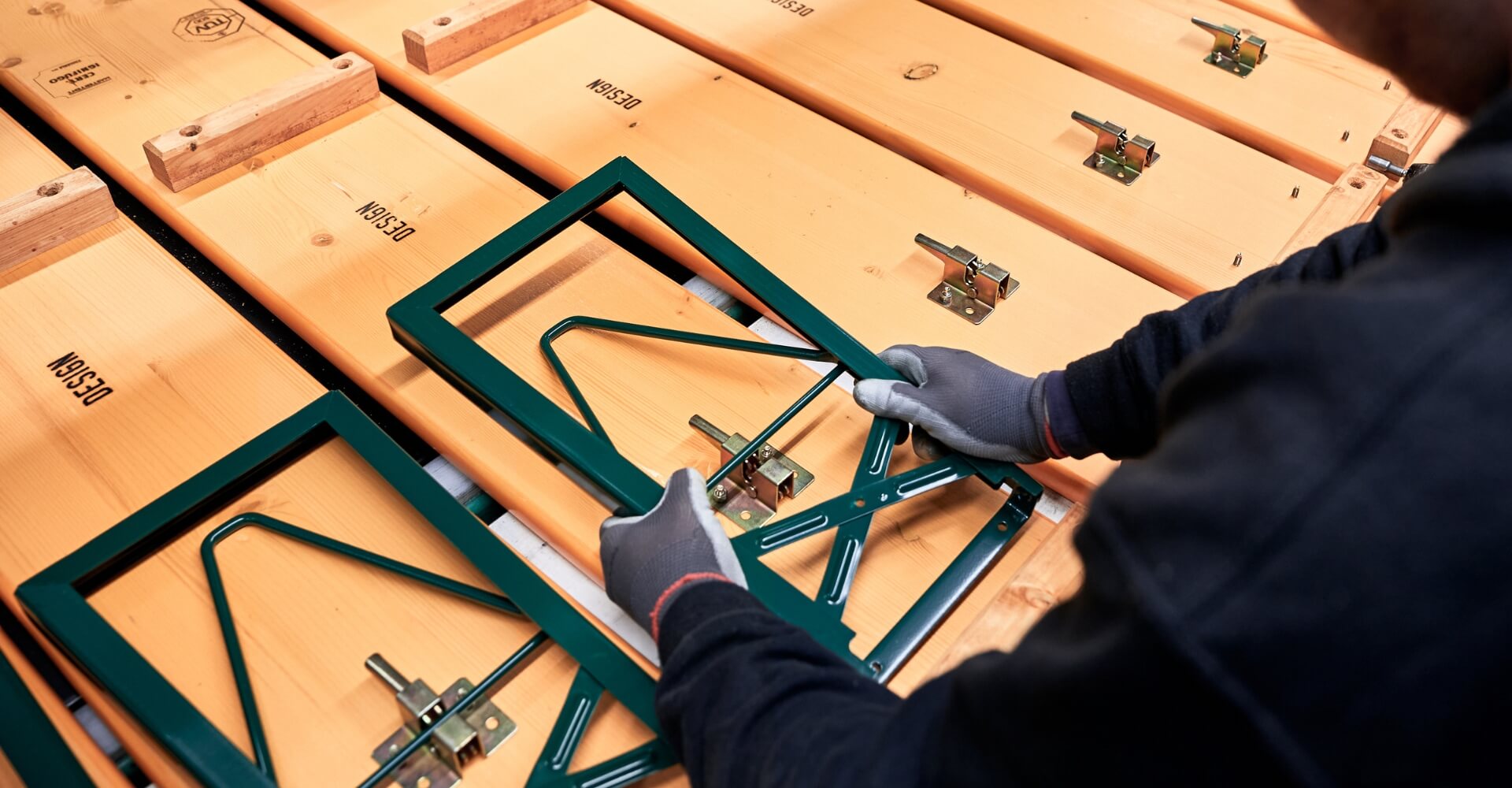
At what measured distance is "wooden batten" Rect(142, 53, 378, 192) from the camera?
205 cm

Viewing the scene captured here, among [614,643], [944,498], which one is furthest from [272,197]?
[944,498]

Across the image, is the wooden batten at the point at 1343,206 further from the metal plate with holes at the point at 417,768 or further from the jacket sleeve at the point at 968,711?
the metal plate with holes at the point at 417,768

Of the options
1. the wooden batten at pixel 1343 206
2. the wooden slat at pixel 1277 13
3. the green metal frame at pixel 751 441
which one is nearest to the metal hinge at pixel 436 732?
the green metal frame at pixel 751 441

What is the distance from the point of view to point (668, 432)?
1732mm

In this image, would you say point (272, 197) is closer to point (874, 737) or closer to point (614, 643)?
point (614, 643)

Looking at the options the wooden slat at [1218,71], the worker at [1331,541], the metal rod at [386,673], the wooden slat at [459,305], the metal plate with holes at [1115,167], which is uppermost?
the worker at [1331,541]

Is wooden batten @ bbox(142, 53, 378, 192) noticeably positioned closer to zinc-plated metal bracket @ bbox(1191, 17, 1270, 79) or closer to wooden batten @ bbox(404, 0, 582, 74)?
wooden batten @ bbox(404, 0, 582, 74)

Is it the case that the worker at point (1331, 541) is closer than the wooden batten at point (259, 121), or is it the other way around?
the worker at point (1331, 541)

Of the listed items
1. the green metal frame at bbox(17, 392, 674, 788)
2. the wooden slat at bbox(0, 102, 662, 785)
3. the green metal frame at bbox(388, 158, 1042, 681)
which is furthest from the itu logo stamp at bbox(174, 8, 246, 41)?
the green metal frame at bbox(17, 392, 674, 788)

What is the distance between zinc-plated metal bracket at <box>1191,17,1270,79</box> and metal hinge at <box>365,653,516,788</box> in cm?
204

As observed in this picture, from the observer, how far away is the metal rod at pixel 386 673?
54.6 inches

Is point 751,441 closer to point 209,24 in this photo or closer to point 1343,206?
point 1343,206

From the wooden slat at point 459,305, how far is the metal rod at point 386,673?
0.29 metres

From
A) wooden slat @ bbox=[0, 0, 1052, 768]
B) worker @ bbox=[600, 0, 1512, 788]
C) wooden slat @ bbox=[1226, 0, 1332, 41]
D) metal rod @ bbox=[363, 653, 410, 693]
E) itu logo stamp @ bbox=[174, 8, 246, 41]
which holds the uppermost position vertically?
worker @ bbox=[600, 0, 1512, 788]
